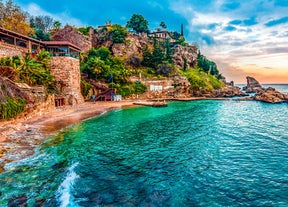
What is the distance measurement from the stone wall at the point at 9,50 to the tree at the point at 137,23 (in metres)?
59.4

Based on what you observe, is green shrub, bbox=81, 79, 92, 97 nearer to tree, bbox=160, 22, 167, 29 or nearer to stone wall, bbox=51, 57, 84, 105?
stone wall, bbox=51, 57, 84, 105

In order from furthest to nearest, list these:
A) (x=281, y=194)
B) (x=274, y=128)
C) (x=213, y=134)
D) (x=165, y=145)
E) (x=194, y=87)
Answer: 1. (x=194, y=87)
2. (x=274, y=128)
3. (x=213, y=134)
4. (x=165, y=145)
5. (x=281, y=194)

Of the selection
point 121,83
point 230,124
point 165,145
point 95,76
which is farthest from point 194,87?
point 165,145

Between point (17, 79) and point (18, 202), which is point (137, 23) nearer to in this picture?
point (17, 79)

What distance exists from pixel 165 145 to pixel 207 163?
4631 mm

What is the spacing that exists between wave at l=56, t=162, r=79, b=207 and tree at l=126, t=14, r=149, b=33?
85.9 metres

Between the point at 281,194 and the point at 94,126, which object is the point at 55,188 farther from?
the point at 94,126

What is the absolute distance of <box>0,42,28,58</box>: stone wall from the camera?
1297 inches

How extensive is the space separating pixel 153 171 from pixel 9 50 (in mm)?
35501

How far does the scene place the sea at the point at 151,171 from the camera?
29.3 feet

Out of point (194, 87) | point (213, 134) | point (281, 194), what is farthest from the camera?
point (194, 87)

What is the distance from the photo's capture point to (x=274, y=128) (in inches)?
932

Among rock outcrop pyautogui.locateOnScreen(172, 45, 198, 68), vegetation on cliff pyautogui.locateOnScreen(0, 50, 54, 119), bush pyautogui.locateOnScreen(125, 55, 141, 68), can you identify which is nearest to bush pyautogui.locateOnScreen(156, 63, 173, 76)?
bush pyautogui.locateOnScreen(125, 55, 141, 68)

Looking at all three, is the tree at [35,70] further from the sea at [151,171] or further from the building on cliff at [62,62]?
the sea at [151,171]
